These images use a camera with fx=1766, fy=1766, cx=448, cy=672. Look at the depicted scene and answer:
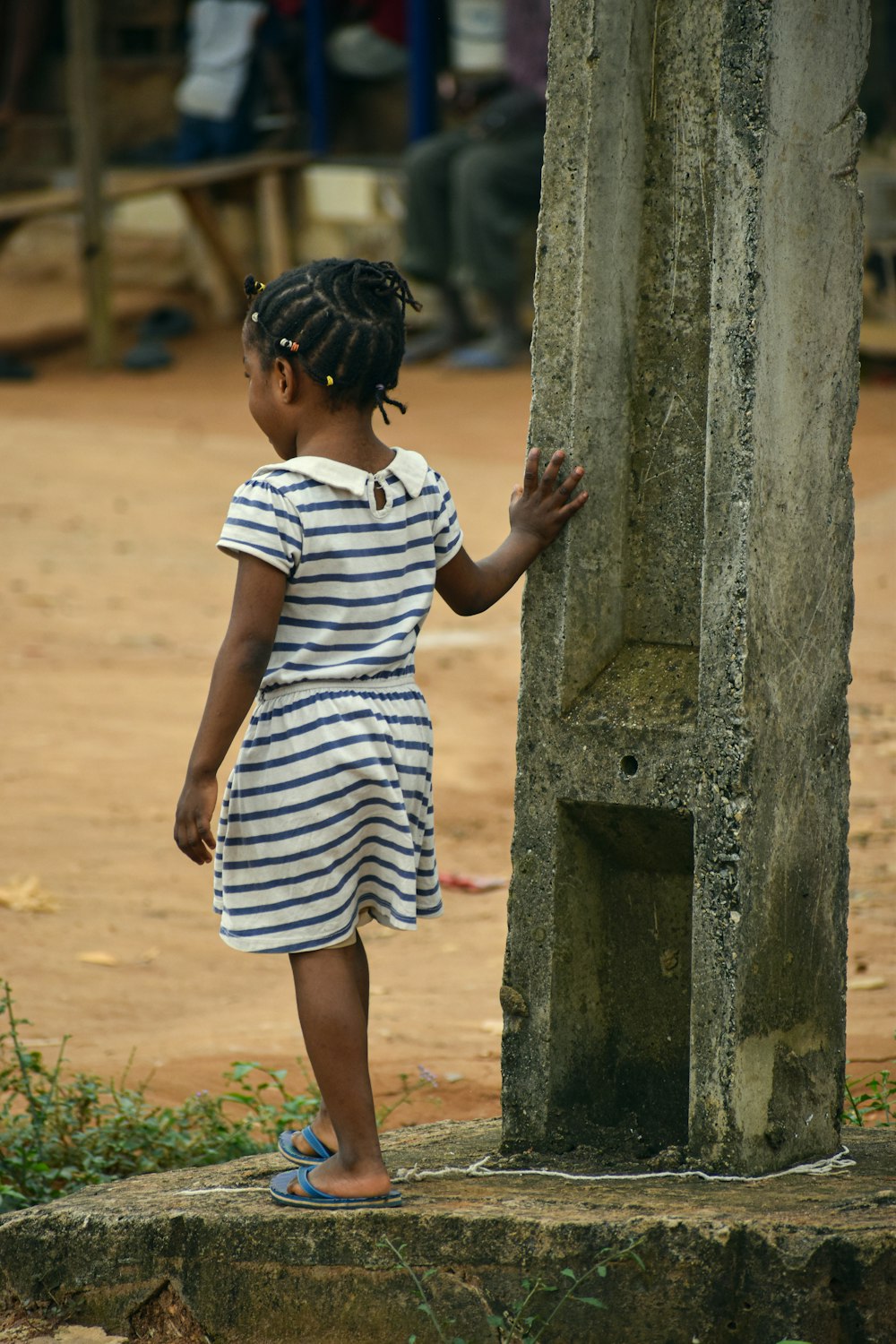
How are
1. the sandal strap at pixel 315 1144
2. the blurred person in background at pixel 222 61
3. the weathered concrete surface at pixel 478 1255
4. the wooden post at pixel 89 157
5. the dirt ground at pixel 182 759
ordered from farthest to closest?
the blurred person in background at pixel 222 61
the wooden post at pixel 89 157
the dirt ground at pixel 182 759
the sandal strap at pixel 315 1144
the weathered concrete surface at pixel 478 1255

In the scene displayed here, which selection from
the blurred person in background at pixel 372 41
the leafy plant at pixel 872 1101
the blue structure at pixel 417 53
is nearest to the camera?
the leafy plant at pixel 872 1101

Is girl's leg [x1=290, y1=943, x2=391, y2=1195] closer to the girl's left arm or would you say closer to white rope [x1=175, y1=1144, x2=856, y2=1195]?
white rope [x1=175, y1=1144, x2=856, y2=1195]

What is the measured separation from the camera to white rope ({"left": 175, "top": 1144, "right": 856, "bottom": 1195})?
267 cm

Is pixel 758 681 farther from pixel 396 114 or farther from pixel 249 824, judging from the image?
pixel 396 114

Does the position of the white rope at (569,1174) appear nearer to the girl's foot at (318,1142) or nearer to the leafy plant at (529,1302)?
the girl's foot at (318,1142)

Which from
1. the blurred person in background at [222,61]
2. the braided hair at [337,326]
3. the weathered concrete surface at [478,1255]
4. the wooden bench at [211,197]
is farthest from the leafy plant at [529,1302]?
the blurred person in background at [222,61]

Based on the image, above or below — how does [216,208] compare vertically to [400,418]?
above

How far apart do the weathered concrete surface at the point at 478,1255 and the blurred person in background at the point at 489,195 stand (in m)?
9.80

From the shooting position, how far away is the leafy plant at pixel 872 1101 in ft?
11.0

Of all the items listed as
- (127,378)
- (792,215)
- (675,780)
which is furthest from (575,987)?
(127,378)

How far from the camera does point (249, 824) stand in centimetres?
266

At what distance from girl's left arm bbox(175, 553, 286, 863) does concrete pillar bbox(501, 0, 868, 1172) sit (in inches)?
18.3

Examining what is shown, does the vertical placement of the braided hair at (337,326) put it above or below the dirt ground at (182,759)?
above

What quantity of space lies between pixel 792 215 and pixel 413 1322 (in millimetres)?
1711
